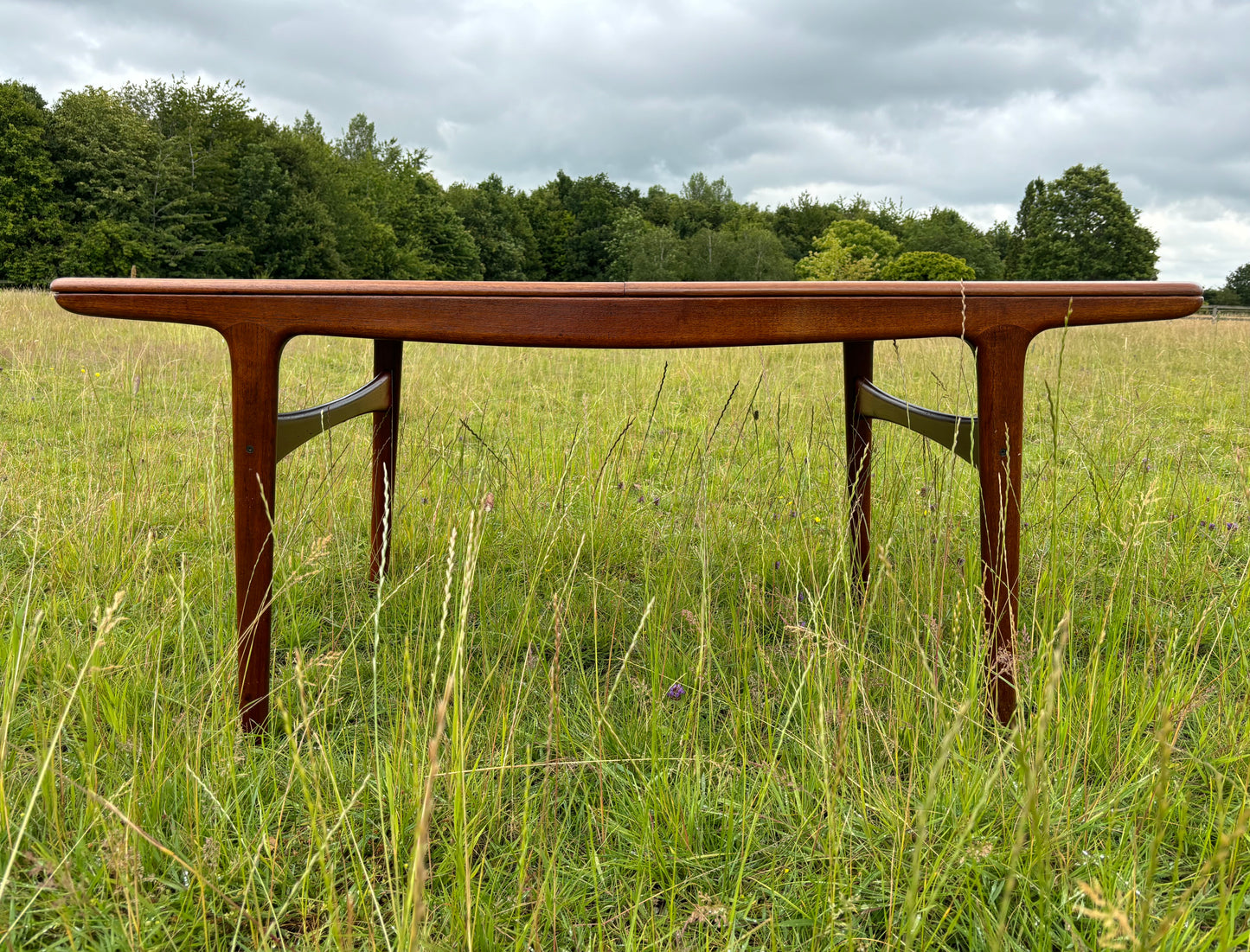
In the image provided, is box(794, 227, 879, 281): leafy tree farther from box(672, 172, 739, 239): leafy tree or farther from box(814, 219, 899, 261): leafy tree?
box(672, 172, 739, 239): leafy tree

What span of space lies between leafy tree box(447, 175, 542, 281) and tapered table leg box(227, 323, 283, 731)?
47.1 metres

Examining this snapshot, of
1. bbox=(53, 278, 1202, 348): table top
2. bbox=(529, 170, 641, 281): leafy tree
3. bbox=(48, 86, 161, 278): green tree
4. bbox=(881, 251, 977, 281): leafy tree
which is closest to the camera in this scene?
bbox=(53, 278, 1202, 348): table top

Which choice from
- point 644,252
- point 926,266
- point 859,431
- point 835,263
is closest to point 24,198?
point 644,252

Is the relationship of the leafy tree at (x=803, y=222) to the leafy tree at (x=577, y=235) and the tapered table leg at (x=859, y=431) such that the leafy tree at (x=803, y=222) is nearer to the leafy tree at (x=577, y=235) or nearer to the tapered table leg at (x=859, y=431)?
the leafy tree at (x=577, y=235)

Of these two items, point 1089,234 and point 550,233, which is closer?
point 1089,234

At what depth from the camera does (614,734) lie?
1.11m

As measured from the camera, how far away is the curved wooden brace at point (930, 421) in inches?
57.4

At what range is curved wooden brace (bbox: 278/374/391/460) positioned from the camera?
1.43 m

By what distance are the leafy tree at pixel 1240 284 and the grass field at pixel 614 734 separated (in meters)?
66.7

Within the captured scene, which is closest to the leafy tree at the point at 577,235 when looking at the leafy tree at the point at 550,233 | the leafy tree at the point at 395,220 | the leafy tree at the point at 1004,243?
the leafy tree at the point at 550,233

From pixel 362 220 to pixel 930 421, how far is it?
38566mm

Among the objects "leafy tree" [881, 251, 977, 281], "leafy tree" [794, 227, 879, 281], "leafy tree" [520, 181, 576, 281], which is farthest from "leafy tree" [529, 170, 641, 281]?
"leafy tree" [881, 251, 977, 281]

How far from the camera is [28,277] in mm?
Answer: 26547

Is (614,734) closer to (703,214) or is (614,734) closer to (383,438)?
(383,438)
